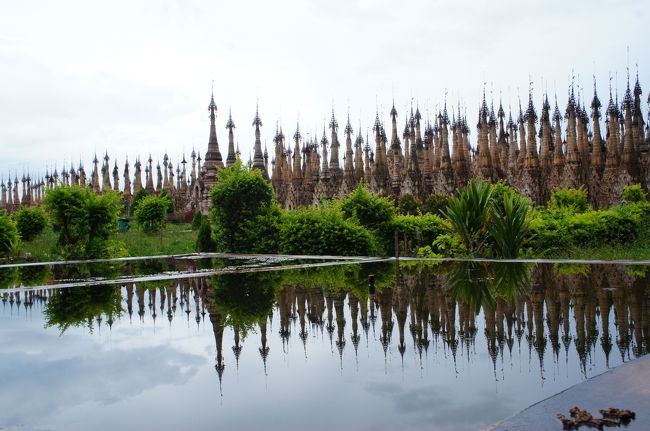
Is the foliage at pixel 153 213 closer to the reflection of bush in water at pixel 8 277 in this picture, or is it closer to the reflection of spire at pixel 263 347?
the reflection of bush in water at pixel 8 277

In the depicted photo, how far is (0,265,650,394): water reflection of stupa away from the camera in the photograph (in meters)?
7.49

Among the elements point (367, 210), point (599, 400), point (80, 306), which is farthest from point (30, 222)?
point (599, 400)

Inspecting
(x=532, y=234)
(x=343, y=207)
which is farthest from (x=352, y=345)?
(x=343, y=207)

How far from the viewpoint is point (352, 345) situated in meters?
7.93

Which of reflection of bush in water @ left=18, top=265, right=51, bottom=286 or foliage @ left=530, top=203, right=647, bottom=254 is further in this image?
foliage @ left=530, top=203, right=647, bottom=254

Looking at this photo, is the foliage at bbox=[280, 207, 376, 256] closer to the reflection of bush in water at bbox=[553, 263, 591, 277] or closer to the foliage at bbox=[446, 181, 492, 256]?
the foliage at bbox=[446, 181, 492, 256]

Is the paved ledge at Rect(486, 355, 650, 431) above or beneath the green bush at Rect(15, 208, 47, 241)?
beneath

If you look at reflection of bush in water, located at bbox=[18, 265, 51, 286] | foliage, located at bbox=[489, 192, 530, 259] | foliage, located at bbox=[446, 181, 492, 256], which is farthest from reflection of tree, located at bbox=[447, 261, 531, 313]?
reflection of bush in water, located at bbox=[18, 265, 51, 286]

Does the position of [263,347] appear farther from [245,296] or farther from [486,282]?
[486,282]

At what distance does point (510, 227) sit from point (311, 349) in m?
12.1

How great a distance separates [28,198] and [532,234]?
293 feet

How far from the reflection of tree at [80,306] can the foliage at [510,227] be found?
A: 36.8 ft

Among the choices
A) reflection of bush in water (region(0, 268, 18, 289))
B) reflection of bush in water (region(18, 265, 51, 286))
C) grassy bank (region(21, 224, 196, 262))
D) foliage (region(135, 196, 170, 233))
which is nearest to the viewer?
reflection of bush in water (region(0, 268, 18, 289))

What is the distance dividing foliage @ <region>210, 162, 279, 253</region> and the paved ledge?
18.3 meters
